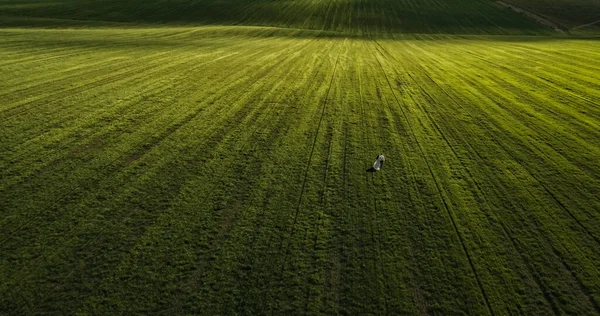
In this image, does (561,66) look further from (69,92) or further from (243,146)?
(69,92)

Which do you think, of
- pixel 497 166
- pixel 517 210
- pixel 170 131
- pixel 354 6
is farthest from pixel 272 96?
pixel 354 6

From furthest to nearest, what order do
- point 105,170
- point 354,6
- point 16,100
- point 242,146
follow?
point 354,6 → point 16,100 → point 242,146 → point 105,170

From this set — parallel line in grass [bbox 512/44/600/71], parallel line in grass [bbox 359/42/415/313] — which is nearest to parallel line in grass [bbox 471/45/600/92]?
parallel line in grass [bbox 512/44/600/71]

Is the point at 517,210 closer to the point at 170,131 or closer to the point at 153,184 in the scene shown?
the point at 153,184

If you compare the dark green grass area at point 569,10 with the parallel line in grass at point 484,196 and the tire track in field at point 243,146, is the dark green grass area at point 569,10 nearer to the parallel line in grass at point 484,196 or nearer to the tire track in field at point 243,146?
the parallel line in grass at point 484,196

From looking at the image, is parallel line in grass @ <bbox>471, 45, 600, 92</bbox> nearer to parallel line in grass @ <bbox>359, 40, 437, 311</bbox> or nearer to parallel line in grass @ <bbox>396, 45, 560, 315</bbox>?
parallel line in grass @ <bbox>396, 45, 560, 315</bbox>

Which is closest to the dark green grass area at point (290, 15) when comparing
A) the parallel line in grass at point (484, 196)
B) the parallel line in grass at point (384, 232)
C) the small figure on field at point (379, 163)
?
the parallel line in grass at point (484, 196)

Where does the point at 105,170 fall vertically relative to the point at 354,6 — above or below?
below
